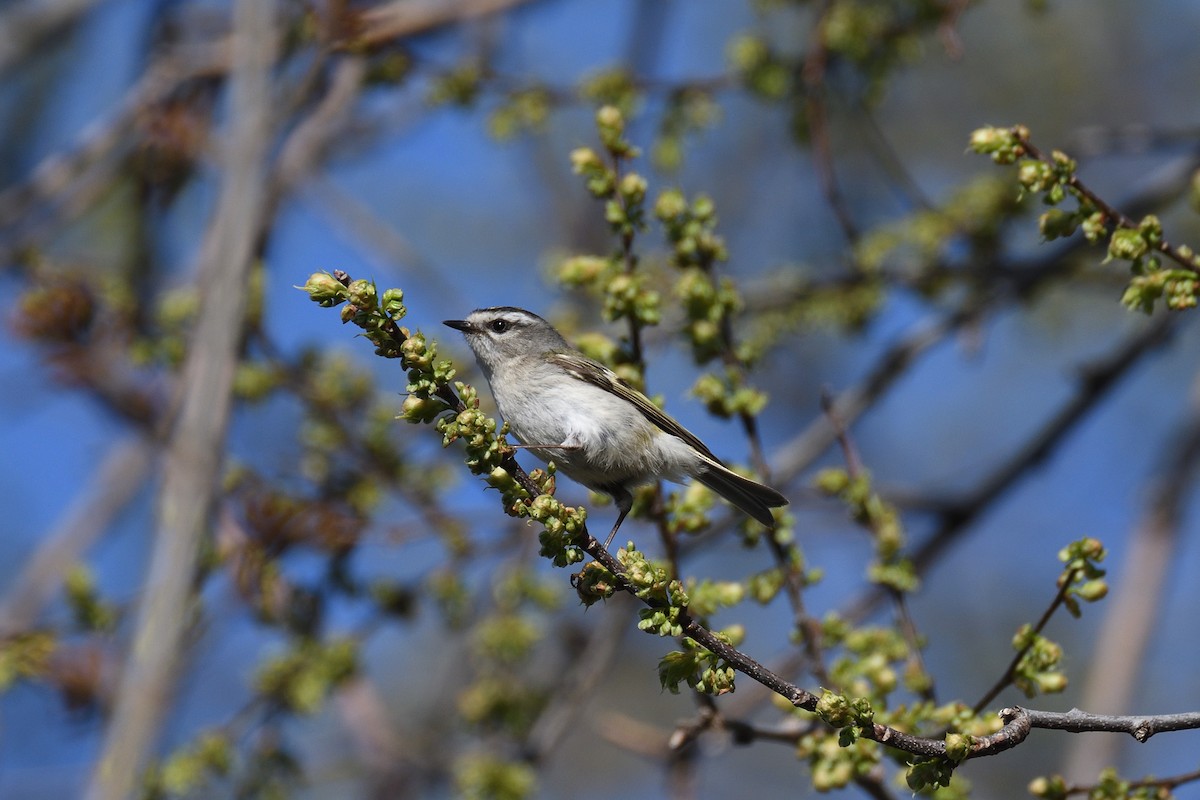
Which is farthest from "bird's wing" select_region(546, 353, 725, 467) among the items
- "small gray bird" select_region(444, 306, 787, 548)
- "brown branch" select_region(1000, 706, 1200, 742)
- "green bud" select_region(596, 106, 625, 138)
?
"brown branch" select_region(1000, 706, 1200, 742)

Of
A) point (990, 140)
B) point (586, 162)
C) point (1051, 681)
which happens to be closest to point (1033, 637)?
point (1051, 681)

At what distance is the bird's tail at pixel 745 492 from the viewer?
311 centimetres

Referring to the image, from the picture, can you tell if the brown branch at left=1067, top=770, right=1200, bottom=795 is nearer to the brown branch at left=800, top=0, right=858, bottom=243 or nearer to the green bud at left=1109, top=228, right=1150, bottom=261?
the green bud at left=1109, top=228, right=1150, bottom=261

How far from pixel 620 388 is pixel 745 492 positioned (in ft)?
1.63

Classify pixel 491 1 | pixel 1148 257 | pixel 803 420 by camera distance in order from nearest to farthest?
1. pixel 1148 257
2. pixel 491 1
3. pixel 803 420

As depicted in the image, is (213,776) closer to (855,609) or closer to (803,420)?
(855,609)

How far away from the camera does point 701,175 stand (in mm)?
10141

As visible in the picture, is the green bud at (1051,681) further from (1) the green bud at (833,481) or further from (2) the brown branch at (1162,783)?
(1) the green bud at (833,481)

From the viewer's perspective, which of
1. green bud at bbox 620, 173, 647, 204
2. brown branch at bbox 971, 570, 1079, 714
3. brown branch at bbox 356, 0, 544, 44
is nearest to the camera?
brown branch at bbox 971, 570, 1079, 714

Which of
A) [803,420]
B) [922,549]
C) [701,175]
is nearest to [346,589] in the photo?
[922,549]

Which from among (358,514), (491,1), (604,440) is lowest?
(604,440)

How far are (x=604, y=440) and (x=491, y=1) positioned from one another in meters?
3.01

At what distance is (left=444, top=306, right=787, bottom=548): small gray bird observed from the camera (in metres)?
3.33

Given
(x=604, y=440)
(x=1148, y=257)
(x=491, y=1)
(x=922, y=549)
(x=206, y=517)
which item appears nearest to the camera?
(x=1148, y=257)
